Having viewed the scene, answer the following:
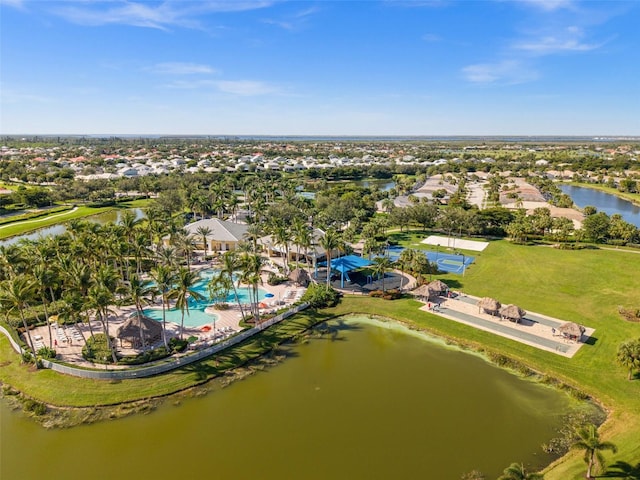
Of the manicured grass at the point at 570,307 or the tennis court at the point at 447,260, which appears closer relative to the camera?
the manicured grass at the point at 570,307

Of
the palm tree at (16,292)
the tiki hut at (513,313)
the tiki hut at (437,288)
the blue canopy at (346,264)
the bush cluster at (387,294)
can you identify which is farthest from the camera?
the blue canopy at (346,264)

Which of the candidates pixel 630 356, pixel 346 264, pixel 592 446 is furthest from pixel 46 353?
pixel 630 356

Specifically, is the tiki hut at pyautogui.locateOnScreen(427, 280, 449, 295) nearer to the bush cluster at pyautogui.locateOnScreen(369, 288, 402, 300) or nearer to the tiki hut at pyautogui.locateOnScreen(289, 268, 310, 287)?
the bush cluster at pyautogui.locateOnScreen(369, 288, 402, 300)

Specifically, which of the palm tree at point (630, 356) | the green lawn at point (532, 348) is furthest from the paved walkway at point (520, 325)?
the palm tree at point (630, 356)

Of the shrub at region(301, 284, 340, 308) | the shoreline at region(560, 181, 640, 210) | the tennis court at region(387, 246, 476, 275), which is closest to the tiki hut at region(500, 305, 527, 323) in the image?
the tennis court at region(387, 246, 476, 275)

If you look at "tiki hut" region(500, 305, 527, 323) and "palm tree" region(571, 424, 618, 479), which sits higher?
"palm tree" region(571, 424, 618, 479)

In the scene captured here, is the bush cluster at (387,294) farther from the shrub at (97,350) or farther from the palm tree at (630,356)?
the shrub at (97,350)
